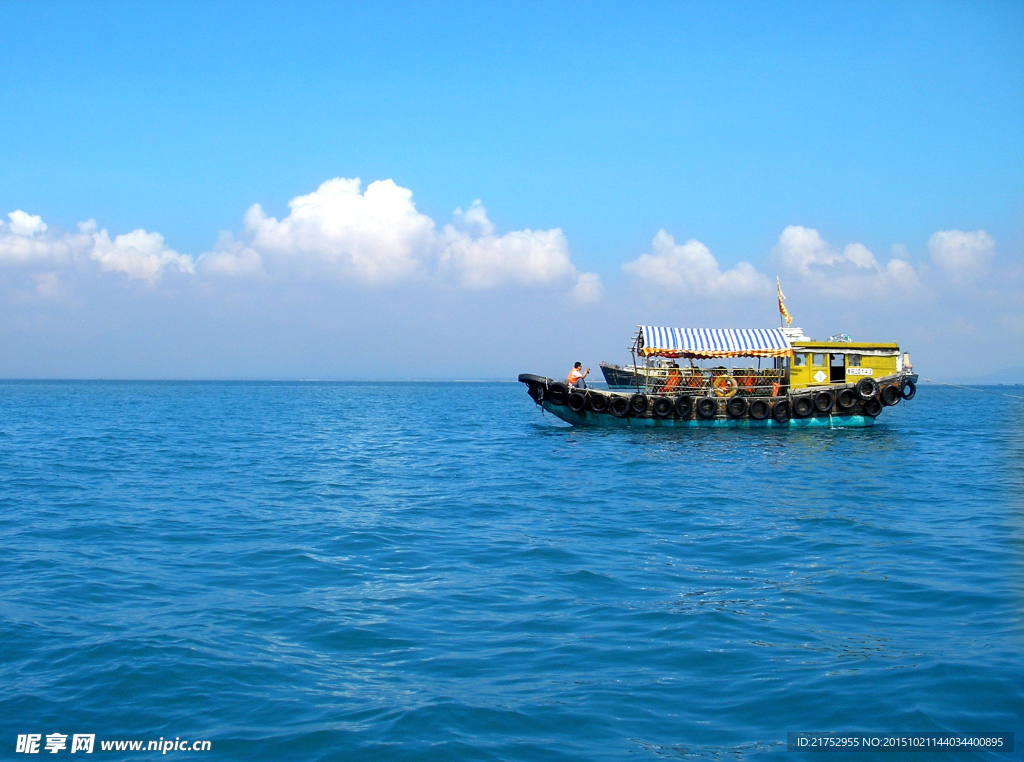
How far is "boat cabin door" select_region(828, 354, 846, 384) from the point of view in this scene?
31766mm

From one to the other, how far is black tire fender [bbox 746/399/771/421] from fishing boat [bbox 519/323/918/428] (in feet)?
0.12

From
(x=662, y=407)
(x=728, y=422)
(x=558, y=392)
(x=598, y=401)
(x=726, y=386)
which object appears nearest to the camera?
(x=728, y=422)

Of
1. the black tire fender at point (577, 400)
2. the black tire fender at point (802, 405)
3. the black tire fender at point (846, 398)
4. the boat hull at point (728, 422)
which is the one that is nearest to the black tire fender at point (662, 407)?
the boat hull at point (728, 422)

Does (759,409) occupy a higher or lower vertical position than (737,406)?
lower

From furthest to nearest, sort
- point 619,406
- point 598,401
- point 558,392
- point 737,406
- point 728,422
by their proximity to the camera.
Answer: point 558,392, point 598,401, point 619,406, point 728,422, point 737,406

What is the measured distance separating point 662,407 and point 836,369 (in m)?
7.27

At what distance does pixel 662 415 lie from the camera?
31.4m

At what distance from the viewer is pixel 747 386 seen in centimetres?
3198

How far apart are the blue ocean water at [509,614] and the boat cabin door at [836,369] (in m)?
13.5

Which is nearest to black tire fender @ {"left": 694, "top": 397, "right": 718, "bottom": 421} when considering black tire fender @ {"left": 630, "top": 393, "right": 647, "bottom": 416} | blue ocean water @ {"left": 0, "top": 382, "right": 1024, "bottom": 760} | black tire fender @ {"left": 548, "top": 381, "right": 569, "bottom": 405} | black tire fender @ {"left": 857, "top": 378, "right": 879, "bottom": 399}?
black tire fender @ {"left": 630, "top": 393, "right": 647, "bottom": 416}

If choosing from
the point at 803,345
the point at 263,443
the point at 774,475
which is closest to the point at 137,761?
the point at 774,475

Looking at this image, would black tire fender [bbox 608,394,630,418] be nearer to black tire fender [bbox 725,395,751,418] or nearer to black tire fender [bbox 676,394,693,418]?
black tire fender [bbox 676,394,693,418]

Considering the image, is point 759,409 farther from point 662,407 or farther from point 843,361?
point 843,361

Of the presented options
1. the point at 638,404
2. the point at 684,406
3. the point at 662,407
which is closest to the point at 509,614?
the point at 638,404
